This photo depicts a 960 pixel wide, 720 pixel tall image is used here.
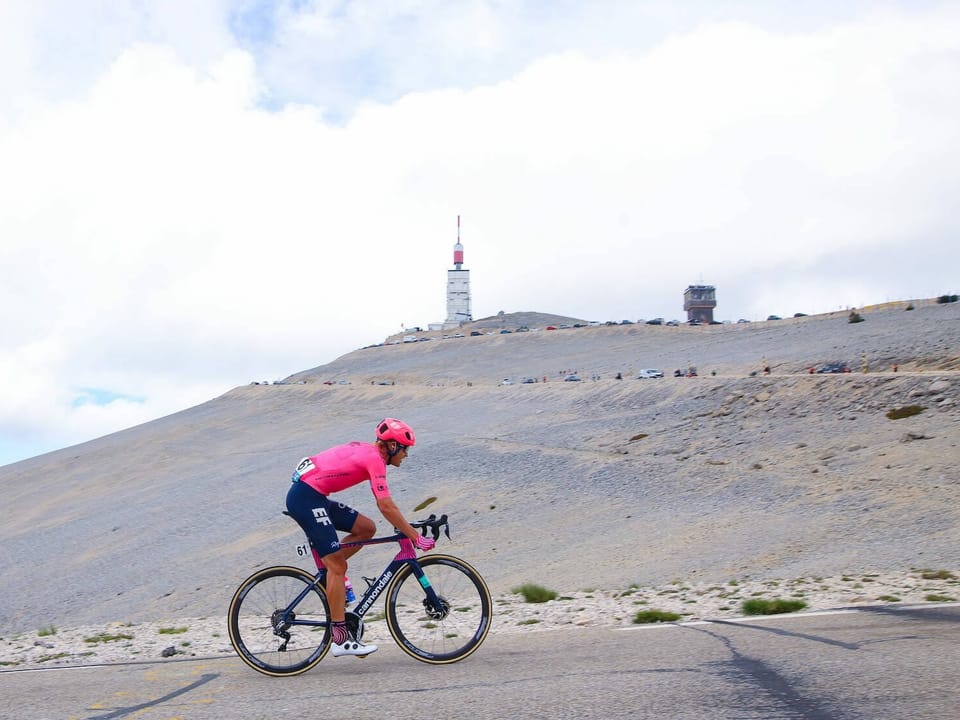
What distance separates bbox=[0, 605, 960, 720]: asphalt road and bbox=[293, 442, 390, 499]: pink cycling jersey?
1330 millimetres

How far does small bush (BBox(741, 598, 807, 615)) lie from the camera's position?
8.97m

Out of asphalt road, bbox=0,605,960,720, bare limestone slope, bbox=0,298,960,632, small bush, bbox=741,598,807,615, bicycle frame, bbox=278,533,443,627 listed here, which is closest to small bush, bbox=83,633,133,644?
asphalt road, bbox=0,605,960,720

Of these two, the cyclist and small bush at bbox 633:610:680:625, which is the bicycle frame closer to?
the cyclist

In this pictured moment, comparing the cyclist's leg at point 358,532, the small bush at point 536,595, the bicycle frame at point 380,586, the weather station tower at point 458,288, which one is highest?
the weather station tower at point 458,288

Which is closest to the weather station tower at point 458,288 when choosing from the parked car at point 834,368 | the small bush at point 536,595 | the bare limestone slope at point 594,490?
the bare limestone slope at point 594,490

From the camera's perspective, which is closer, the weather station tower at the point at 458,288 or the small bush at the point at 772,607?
the small bush at the point at 772,607

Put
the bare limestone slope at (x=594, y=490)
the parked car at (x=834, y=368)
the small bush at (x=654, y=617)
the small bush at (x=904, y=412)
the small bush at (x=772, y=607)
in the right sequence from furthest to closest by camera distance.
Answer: the parked car at (x=834, y=368)
the small bush at (x=904, y=412)
the bare limestone slope at (x=594, y=490)
the small bush at (x=772, y=607)
the small bush at (x=654, y=617)

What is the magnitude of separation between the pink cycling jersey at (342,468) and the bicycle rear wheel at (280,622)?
0.66m

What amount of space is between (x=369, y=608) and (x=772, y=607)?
4.16 m

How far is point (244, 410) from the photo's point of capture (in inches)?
2849

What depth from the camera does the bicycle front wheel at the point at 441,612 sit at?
22.8ft

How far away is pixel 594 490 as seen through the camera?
27438mm

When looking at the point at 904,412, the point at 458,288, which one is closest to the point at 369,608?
the point at 904,412

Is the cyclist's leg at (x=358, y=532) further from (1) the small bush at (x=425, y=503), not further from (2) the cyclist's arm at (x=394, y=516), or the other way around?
(1) the small bush at (x=425, y=503)
